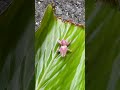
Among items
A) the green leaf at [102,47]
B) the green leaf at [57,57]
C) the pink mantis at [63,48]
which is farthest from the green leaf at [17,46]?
the green leaf at [102,47]

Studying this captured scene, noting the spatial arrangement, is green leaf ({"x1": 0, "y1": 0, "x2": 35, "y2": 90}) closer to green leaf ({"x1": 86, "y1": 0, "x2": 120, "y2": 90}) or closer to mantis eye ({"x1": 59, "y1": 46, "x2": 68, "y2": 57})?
mantis eye ({"x1": 59, "y1": 46, "x2": 68, "y2": 57})

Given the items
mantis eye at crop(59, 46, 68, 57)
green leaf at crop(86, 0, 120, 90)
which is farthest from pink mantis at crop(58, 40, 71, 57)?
green leaf at crop(86, 0, 120, 90)

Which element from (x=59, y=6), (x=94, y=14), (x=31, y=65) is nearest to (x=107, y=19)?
(x=94, y=14)

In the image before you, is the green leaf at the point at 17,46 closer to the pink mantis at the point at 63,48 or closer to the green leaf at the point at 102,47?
the pink mantis at the point at 63,48

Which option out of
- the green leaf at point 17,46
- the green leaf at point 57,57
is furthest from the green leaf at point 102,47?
the green leaf at point 17,46

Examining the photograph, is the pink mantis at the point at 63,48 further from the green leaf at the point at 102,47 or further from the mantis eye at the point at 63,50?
the green leaf at the point at 102,47

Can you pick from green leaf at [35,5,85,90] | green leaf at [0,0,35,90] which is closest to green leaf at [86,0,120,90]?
green leaf at [35,5,85,90]

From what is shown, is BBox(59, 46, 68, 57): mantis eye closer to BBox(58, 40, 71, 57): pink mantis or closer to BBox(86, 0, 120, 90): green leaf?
BBox(58, 40, 71, 57): pink mantis
